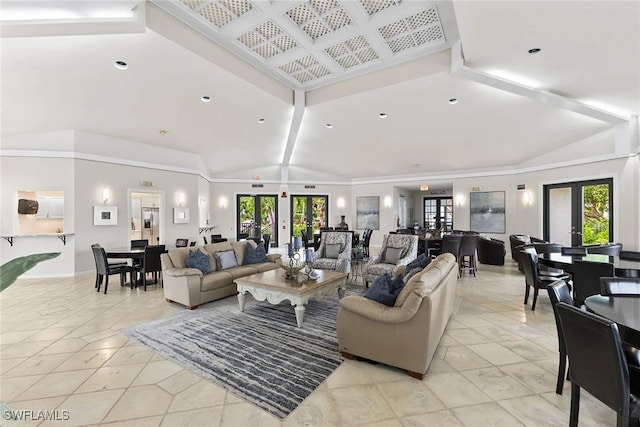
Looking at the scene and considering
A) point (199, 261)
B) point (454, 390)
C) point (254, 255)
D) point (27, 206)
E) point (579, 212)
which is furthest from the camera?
point (579, 212)

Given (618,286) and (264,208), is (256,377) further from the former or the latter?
(264,208)

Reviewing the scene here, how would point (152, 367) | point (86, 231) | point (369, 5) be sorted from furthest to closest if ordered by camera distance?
point (86, 231)
point (369, 5)
point (152, 367)

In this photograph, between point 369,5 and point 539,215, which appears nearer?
point 369,5

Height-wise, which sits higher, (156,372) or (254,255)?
(254,255)

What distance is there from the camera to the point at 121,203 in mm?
7207

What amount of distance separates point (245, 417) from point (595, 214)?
8650 millimetres

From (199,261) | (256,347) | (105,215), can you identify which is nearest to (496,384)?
(256,347)

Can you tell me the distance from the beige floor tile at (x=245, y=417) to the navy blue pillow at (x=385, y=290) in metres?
1.29

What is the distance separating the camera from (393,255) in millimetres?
5469

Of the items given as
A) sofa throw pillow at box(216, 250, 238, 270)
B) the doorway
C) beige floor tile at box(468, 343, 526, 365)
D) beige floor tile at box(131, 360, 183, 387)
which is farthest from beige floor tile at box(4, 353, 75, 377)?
the doorway

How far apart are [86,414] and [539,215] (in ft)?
32.9

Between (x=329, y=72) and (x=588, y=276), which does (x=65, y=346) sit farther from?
(x=588, y=276)

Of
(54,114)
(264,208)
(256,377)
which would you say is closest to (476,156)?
(264,208)

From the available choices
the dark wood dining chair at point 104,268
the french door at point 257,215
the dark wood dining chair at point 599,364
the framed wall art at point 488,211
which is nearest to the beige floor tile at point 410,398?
the dark wood dining chair at point 599,364
